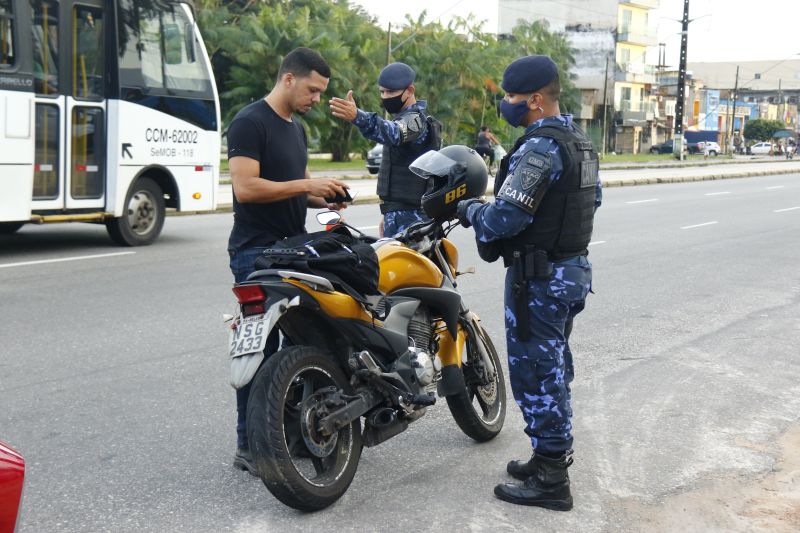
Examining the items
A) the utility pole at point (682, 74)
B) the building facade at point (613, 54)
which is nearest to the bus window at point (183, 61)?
the utility pole at point (682, 74)

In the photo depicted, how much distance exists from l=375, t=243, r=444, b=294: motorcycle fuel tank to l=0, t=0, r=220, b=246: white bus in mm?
7517

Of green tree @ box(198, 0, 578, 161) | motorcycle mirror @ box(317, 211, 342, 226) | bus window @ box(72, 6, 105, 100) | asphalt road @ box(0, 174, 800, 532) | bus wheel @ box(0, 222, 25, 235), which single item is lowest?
asphalt road @ box(0, 174, 800, 532)

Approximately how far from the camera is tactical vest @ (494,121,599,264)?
4164mm

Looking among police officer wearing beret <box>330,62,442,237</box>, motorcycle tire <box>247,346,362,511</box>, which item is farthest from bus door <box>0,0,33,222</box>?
motorcycle tire <box>247,346,362,511</box>

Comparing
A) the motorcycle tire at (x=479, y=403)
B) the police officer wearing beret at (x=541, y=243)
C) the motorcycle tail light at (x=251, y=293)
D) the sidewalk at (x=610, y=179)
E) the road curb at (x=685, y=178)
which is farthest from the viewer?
the road curb at (x=685, y=178)

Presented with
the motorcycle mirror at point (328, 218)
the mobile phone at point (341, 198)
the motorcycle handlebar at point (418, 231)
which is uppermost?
the mobile phone at point (341, 198)

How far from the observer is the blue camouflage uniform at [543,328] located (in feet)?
13.7

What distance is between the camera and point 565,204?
4.20 meters

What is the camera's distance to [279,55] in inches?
1423

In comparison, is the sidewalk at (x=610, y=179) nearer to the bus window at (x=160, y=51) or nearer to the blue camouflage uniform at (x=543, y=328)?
the bus window at (x=160, y=51)

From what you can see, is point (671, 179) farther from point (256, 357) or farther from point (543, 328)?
point (256, 357)

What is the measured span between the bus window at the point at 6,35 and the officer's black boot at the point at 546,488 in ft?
27.6

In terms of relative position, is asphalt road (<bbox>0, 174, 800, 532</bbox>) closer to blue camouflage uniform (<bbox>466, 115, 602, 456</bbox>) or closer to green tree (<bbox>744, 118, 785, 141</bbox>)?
blue camouflage uniform (<bbox>466, 115, 602, 456</bbox>)

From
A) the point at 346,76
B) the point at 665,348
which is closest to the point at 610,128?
the point at 346,76
